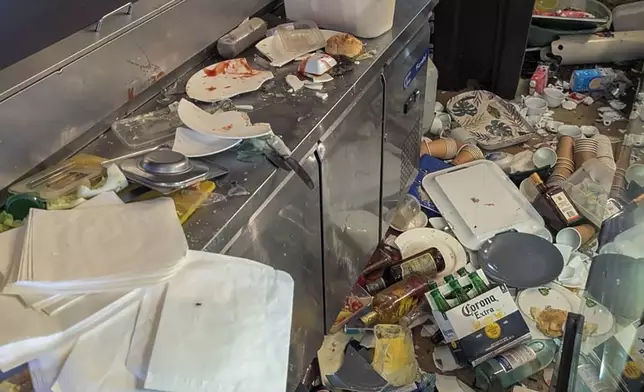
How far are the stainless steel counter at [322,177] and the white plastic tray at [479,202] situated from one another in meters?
0.28

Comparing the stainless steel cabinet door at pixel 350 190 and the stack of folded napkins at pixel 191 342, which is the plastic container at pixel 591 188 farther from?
the stack of folded napkins at pixel 191 342

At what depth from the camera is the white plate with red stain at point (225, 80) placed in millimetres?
1253

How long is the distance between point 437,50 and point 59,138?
6.35 ft

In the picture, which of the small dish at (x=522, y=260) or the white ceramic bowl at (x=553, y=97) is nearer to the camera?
the small dish at (x=522, y=260)

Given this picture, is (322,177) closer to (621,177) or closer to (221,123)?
(221,123)

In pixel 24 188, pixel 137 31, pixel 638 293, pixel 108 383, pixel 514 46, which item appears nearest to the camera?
pixel 108 383

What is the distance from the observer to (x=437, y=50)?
2680mm

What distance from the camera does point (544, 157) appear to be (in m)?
2.23

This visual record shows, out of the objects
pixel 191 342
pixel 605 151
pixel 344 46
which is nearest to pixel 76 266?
pixel 191 342

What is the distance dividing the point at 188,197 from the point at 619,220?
995mm

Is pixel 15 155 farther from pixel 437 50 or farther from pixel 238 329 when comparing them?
pixel 437 50

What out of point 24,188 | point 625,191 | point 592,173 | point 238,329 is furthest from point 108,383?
point 592,173

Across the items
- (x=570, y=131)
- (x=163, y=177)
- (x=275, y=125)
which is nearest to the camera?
(x=163, y=177)

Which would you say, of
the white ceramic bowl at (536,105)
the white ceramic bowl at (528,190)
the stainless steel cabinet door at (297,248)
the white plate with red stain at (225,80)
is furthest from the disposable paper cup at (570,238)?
the white plate with red stain at (225,80)
